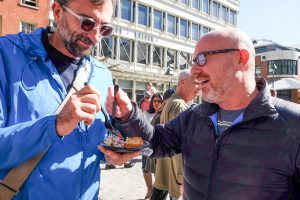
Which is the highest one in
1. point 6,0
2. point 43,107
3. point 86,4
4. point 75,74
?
point 6,0

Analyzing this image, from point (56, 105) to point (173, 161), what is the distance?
3251mm

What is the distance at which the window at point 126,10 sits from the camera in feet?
86.4

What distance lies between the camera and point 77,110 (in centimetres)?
159

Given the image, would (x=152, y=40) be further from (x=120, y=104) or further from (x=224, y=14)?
(x=120, y=104)

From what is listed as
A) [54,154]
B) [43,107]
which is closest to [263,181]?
[54,154]

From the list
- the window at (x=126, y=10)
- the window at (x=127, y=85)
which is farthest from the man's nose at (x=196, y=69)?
the window at (x=126, y=10)

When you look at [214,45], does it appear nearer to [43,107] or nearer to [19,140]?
[43,107]

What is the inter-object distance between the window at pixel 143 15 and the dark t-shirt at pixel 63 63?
2671 centimetres

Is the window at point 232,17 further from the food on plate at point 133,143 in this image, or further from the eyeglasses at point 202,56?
the food on plate at point 133,143

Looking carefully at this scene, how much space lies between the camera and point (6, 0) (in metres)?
19.7

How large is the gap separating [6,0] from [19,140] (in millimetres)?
21047

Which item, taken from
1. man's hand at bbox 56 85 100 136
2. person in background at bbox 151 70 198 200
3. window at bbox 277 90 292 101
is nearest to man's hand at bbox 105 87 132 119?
man's hand at bbox 56 85 100 136

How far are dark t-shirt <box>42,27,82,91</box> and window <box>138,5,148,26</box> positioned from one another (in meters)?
26.7


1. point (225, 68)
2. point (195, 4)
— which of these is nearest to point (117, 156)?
point (225, 68)
